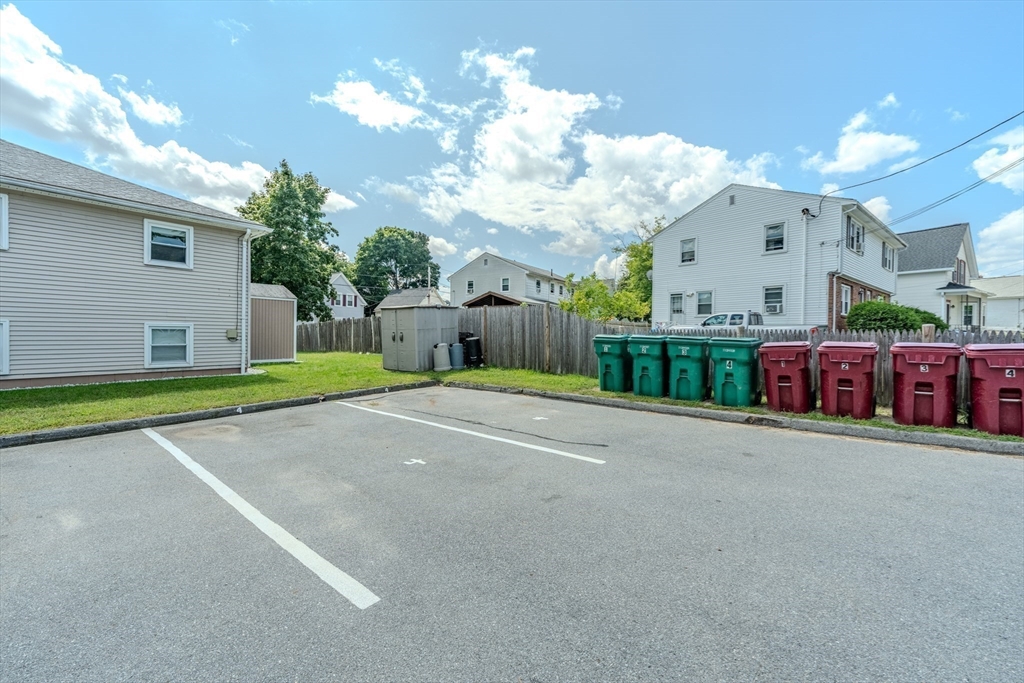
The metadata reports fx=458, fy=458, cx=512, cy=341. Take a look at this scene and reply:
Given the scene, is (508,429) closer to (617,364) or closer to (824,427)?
(617,364)

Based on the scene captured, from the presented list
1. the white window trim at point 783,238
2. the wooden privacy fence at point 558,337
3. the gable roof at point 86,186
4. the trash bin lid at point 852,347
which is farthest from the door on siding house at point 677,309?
the gable roof at point 86,186

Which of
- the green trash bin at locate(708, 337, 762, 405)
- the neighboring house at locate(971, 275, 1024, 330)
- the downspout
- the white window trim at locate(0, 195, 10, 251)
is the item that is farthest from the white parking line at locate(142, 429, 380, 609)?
the neighboring house at locate(971, 275, 1024, 330)

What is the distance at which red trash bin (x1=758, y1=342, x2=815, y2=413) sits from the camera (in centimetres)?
741

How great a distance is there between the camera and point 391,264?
68812mm

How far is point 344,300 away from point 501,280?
19202 mm

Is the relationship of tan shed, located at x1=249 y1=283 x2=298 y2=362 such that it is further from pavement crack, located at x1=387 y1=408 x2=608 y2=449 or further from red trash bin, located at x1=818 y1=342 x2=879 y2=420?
red trash bin, located at x1=818 y1=342 x2=879 y2=420

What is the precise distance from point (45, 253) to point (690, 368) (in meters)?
13.8

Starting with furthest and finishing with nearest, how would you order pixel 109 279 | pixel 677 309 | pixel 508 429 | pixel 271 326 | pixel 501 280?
1. pixel 501 280
2. pixel 677 309
3. pixel 271 326
4. pixel 109 279
5. pixel 508 429

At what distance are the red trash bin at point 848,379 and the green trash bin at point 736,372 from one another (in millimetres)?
1052

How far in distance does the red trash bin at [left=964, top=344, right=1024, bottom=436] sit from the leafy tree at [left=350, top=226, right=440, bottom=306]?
61.7 meters

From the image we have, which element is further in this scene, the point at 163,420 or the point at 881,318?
the point at 881,318

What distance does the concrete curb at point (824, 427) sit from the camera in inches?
219

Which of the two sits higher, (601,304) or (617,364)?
(601,304)

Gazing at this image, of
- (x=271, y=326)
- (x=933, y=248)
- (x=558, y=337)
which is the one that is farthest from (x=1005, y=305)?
(x=271, y=326)
